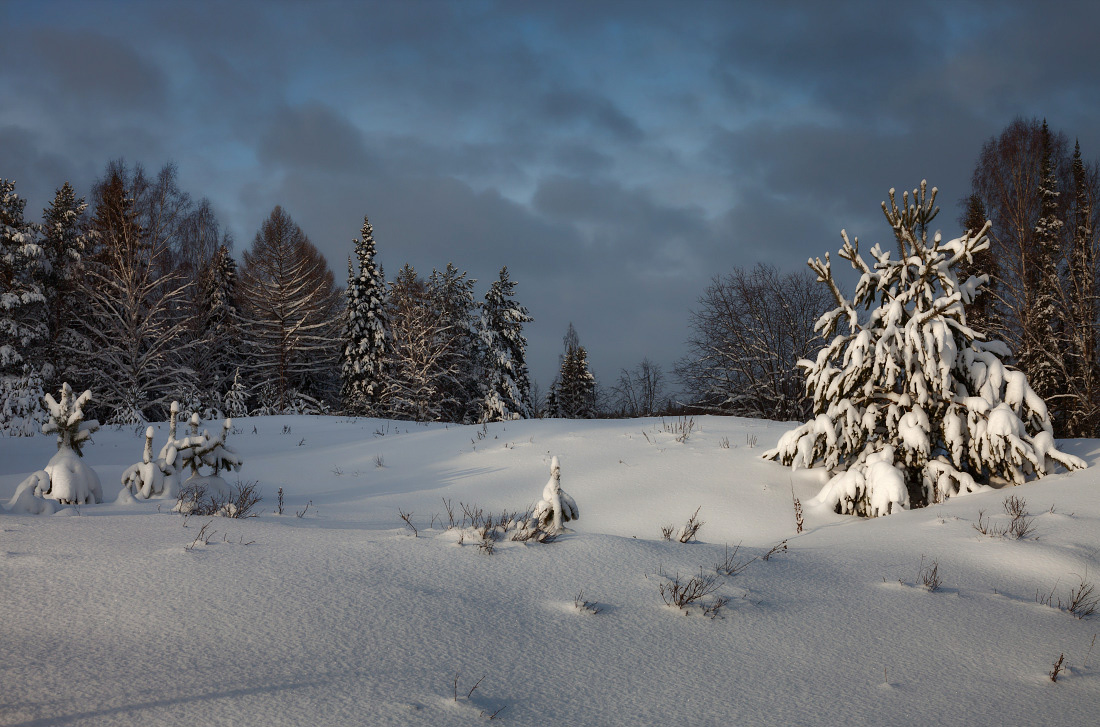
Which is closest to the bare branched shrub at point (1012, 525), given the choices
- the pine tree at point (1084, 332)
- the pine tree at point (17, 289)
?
the pine tree at point (1084, 332)

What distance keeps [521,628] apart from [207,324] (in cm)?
3526

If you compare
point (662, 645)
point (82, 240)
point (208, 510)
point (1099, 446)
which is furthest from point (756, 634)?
point (82, 240)

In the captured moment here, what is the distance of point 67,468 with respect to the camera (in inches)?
212

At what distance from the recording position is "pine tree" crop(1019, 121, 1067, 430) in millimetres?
16000

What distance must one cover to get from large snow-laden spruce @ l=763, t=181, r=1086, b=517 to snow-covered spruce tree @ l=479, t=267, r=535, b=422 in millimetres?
24035

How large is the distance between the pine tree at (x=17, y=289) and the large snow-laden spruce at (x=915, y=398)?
82.7ft

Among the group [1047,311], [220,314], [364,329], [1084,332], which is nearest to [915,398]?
[1084,332]

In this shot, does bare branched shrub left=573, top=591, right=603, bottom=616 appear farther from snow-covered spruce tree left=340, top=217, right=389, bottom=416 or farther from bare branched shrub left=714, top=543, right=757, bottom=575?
snow-covered spruce tree left=340, top=217, right=389, bottom=416

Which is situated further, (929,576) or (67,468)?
(67,468)

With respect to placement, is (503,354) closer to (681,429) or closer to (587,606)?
(681,429)

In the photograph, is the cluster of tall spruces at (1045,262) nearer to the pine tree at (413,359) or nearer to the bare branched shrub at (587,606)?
the bare branched shrub at (587,606)

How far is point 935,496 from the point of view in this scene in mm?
6543

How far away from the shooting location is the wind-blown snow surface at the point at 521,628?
83.2 inches

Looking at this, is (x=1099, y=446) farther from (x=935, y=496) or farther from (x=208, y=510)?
(x=208, y=510)
